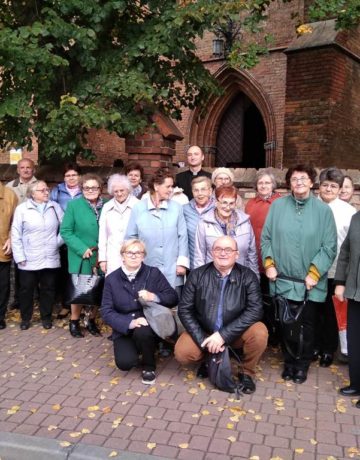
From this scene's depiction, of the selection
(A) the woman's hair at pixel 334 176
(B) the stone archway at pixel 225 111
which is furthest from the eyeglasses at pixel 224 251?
(B) the stone archway at pixel 225 111

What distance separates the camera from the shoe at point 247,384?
4289 millimetres

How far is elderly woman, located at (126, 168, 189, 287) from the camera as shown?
16.4 ft

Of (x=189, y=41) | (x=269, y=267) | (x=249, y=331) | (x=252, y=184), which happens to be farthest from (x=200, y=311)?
(x=189, y=41)

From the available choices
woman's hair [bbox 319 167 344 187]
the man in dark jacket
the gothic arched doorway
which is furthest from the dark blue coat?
the gothic arched doorway

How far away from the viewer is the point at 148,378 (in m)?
4.47

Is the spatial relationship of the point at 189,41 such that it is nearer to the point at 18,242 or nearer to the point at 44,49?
the point at 44,49

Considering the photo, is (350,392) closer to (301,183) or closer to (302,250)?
(302,250)

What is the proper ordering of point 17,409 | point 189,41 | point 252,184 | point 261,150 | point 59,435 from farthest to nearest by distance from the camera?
point 261,150 < point 252,184 < point 189,41 < point 17,409 < point 59,435

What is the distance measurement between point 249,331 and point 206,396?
66 centimetres

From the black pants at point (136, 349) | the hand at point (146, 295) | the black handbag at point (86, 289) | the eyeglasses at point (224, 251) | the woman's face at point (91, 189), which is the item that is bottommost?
the black pants at point (136, 349)

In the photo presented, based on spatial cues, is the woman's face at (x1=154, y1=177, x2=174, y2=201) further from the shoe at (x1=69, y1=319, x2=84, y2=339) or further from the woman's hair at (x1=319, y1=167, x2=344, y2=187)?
the shoe at (x1=69, y1=319, x2=84, y2=339)

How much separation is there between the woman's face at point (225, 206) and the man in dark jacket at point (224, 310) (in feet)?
1.25

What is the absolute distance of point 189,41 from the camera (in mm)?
6309

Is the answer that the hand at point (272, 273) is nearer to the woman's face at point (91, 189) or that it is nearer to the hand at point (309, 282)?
the hand at point (309, 282)
